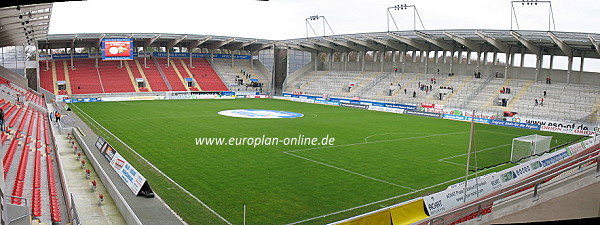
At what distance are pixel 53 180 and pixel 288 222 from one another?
7324 millimetres

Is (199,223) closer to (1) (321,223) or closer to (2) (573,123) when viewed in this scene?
(1) (321,223)

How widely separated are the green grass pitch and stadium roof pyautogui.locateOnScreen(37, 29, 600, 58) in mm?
11474

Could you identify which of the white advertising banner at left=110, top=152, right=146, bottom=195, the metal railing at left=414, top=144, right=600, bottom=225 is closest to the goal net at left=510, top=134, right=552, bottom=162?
the metal railing at left=414, top=144, right=600, bottom=225

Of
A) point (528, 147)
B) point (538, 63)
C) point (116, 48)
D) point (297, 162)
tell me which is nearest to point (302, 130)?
point (297, 162)

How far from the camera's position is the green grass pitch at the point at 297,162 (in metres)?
13.4

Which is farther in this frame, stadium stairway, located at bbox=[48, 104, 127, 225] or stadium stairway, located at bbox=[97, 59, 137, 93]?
stadium stairway, located at bbox=[97, 59, 137, 93]

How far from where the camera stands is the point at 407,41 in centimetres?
5009

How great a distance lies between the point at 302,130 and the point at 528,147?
45.4 feet

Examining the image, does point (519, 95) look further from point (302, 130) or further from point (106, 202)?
point (106, 202)

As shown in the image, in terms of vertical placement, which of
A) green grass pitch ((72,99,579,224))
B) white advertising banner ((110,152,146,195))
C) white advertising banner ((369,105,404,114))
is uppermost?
white advertising banner ((110,152,146,195))

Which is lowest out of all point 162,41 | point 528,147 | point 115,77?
point 528,147

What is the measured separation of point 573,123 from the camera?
32344mm

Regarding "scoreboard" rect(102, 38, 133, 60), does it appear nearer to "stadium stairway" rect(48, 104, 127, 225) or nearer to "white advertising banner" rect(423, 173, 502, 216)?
"stadium stairway" rect(48, 104, 127, 225)

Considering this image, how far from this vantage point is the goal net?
19094mm
